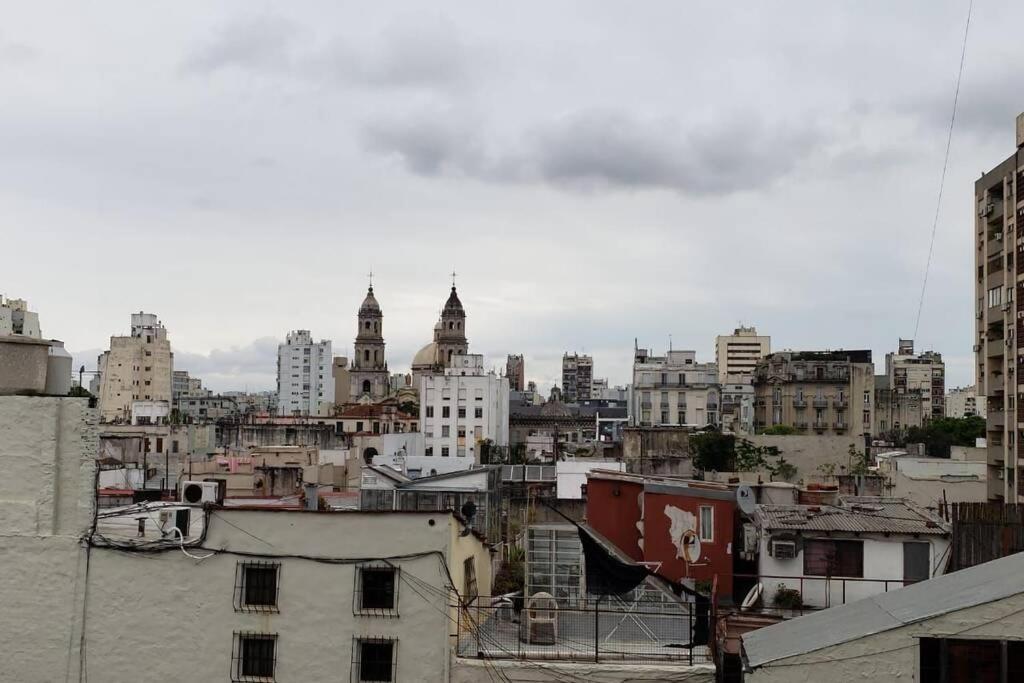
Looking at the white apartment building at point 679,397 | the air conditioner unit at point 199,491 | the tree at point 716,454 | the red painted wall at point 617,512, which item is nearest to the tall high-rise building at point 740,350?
the white apartment building at point 679,397

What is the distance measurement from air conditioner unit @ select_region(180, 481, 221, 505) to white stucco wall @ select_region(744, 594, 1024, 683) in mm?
10045

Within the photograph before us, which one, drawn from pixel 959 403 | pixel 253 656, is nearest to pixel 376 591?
pixel 253 656

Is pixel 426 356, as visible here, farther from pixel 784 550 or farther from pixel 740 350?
pixel 784 550

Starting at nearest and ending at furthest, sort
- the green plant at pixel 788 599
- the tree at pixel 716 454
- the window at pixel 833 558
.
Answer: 1. the green plant at pixel 788 599
2. the window at pixel 833 558
3. the tree at pixel 716 454

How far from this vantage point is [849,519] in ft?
69.5

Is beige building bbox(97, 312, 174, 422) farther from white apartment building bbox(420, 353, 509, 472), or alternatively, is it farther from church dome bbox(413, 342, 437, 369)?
white apartment building bbox(420, 353, 509, 472)

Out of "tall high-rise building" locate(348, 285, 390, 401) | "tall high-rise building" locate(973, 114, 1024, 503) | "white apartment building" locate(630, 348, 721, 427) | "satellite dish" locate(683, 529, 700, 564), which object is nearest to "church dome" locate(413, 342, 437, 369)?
"tall high-rise building" locate(348, 285, 390, 401)

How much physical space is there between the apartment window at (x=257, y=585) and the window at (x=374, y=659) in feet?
4.46

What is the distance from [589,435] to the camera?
13900 centimetres

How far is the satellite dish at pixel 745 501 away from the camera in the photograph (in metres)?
22.2

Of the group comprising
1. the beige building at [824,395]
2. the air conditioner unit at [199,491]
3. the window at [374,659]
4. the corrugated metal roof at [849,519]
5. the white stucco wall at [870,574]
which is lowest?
the window at [374,659]

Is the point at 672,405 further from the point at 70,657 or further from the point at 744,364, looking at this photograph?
the point at 70,657

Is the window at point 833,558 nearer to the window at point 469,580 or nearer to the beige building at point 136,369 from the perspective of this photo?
the window at point 469,580

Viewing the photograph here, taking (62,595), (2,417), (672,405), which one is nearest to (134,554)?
(62,595)
